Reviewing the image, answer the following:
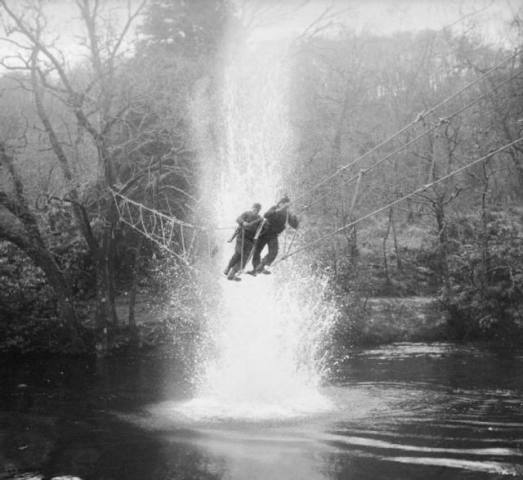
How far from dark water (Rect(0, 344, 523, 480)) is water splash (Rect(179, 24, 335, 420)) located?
920mm

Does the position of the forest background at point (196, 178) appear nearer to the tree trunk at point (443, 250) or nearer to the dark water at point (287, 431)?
the tree trunk at point (443, 250)

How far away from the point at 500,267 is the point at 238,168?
1075cm

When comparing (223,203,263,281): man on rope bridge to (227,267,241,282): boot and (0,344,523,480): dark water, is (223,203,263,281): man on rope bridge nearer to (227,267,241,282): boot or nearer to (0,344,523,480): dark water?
(227,267,241,282): boot

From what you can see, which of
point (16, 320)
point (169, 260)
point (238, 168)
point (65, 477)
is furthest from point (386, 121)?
point (65, 477)

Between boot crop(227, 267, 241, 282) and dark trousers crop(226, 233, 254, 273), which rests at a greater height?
dark trousers crop(226, 233, 254, 273)

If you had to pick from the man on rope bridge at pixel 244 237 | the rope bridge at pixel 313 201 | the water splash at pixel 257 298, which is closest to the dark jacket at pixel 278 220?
the man on rope bridge at pixel 244 237

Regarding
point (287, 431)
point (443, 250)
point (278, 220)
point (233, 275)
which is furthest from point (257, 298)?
point (287, 431)

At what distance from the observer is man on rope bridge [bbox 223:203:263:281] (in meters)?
15.2

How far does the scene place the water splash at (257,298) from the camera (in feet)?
54.3

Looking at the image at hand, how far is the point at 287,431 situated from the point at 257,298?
1097cm

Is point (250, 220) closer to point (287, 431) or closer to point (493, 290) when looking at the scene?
point (287, 431)

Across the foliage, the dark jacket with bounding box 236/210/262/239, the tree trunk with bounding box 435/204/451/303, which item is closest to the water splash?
the dark jacket with bounding box 236/210/262/239

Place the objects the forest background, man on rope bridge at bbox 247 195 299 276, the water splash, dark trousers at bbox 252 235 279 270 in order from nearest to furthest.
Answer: man on rope bridge at bbox 247 195 299 276
dark trousers at bbox 252 235 279 270
the water splash
the forest background

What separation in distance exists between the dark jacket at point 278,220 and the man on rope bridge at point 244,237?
0.18 meters
